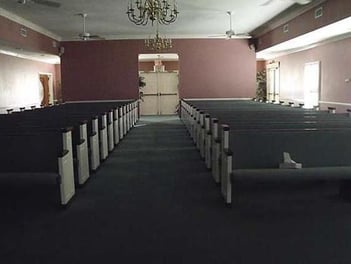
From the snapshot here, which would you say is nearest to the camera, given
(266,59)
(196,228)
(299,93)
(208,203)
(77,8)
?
(196,228)

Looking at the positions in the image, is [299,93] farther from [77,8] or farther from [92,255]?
[92,255]

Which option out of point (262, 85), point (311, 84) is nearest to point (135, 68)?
point (311, 84)

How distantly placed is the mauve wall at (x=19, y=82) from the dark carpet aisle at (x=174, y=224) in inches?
288

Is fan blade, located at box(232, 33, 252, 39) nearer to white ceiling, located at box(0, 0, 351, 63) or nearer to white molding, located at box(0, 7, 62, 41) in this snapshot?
white ceiling, located at box(0, 0, 351, 63)

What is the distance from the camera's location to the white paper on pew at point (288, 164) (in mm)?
3868

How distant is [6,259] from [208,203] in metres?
1.97

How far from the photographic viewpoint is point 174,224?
339 centimetres

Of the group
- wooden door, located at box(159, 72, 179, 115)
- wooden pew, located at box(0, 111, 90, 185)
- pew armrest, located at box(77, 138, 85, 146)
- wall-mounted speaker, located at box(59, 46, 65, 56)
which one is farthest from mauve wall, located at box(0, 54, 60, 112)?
pew armrest, located at box(77, 138, 85, 146)

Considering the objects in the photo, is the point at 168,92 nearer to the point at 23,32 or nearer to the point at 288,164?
the point at 23,32

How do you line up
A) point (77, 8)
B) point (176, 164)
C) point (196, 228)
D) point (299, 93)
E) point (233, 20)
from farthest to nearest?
1. point (299, 93)
2. point (233, 20)
3. point (77, 8)
4. point (176, 164)
5. point (196, 228)

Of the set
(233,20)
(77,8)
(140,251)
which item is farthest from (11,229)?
(233,20)

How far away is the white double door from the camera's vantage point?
15.8 m

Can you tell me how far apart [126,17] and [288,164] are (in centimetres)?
670

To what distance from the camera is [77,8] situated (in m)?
8.18
